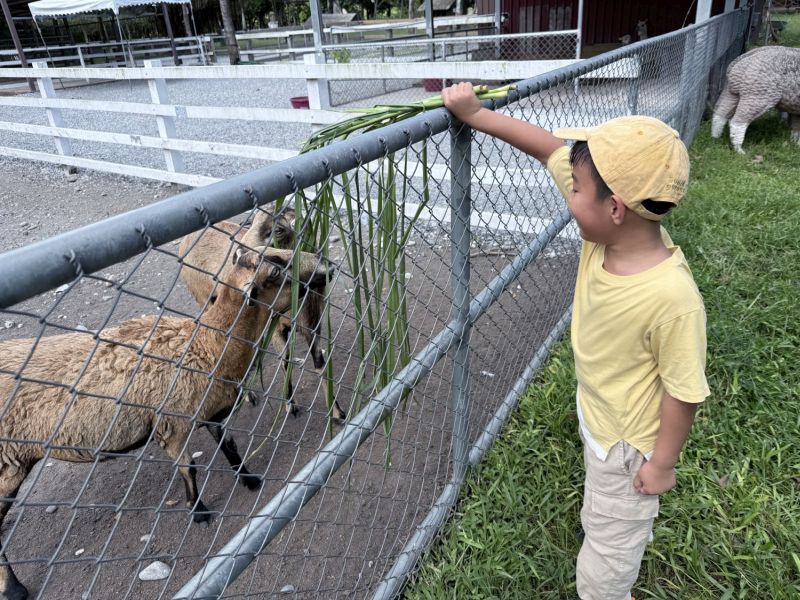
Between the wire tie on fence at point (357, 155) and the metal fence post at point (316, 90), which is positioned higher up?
the wire tie on fence at point (357, 155)

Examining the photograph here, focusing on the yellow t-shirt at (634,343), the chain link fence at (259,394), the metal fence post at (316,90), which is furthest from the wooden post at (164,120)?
the yellow t-shirt at (634,343)

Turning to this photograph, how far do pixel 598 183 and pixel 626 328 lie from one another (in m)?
0.42

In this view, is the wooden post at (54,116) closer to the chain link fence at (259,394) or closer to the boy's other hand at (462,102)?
the chain link fence at (259,394)

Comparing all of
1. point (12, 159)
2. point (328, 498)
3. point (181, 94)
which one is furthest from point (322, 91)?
point (181, 94)

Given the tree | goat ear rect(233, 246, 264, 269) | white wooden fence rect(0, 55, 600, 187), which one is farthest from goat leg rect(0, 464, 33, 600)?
the tree

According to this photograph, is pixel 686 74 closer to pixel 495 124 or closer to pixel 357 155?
pixel 495 124

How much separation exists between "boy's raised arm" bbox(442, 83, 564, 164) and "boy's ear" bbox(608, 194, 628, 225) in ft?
2.05

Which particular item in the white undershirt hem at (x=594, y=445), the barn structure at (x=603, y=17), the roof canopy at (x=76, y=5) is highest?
the roof canopy at (x=76, y=5)

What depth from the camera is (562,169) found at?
2.07 meters

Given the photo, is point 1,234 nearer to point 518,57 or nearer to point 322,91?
point 322,91

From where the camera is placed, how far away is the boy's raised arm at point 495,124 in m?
2.00

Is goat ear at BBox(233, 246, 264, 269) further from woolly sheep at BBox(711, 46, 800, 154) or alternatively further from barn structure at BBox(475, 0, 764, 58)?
barn structure at BBox(475, 0, 764, 58)

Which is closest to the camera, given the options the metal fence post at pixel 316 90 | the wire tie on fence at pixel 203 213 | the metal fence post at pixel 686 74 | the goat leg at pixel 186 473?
the wire tie on fence at pixel 203 213

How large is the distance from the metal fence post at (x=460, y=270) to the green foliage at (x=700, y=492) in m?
0.27
